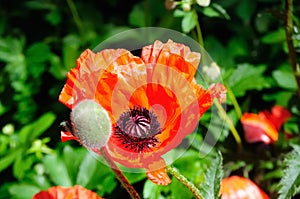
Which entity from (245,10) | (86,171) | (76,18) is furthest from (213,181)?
(76,18)

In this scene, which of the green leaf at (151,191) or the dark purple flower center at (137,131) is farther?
the green leaf at (151,191)

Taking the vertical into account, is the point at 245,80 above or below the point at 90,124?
below

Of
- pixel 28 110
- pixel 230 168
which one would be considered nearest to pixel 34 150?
pixel 28 110

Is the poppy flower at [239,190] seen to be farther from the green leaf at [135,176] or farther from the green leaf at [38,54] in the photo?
the green leaf at [38,54]

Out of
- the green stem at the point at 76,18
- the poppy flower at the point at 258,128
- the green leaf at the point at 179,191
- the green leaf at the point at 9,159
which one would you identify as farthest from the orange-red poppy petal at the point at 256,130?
the green stem at the point at 76,18

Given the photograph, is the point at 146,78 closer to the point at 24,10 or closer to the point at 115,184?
the point at 115,184

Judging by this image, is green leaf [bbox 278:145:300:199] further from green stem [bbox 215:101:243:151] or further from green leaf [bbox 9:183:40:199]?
green leaf [bbox 9:183:40:199]

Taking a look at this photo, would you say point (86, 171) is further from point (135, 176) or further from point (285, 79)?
point (285, 79)
